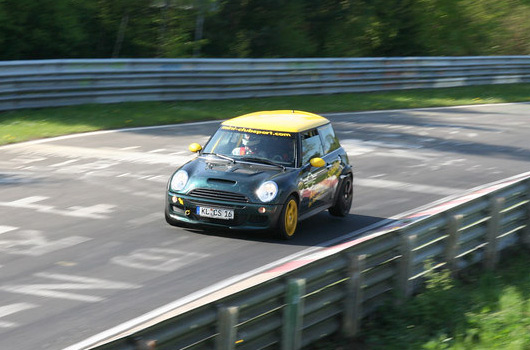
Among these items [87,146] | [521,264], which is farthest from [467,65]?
[521,264]

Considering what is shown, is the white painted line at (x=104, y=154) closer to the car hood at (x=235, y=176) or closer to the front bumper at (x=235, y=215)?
the car hood at (x=235, y=176)

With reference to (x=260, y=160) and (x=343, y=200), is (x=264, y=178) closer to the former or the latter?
(x=260, y=160)

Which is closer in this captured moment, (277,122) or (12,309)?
(12,309)

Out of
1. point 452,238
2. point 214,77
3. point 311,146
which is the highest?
point 311,146

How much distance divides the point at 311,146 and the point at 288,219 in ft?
4.53

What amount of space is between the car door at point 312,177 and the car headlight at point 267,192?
1.90 feet

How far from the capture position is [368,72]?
26.7 m

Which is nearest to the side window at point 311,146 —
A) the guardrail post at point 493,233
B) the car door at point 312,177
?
the car door at point 312,177

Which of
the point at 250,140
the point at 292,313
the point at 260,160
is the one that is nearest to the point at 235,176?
the point at 260,160

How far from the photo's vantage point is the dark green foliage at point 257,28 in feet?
78.1

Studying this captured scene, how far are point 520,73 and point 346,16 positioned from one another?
6.78 m

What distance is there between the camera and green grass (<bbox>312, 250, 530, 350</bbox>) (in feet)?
25.4

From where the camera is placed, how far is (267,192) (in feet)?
35.2

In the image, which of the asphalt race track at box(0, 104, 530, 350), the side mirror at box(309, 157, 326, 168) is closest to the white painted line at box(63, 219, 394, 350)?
the asphalt race track at box(0, 104, 530, 350)
